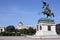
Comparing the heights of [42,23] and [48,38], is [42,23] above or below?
above

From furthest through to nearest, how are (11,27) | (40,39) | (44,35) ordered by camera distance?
(11,27) < (44,35) < (40,39)

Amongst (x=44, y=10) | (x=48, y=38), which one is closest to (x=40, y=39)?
(x=48, y=38)

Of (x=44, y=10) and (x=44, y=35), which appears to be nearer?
(x=44, y=35)

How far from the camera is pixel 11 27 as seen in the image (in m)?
93.4

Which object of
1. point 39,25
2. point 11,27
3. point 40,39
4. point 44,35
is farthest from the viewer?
point 11,27

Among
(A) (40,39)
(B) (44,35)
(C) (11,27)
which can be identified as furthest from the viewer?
(C) (11,27)

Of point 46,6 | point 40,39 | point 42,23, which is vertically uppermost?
point 46,6

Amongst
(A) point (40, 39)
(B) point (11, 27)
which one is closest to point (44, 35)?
(A) point (40, 39)

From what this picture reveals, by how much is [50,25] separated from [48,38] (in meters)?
3.48

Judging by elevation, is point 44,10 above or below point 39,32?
above

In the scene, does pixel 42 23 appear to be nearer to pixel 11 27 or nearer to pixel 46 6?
pixel 46 6

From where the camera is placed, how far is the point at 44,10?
30.1 m

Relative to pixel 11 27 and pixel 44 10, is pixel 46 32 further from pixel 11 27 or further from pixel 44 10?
pixel 11 27

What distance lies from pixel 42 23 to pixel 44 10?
6.21ft
